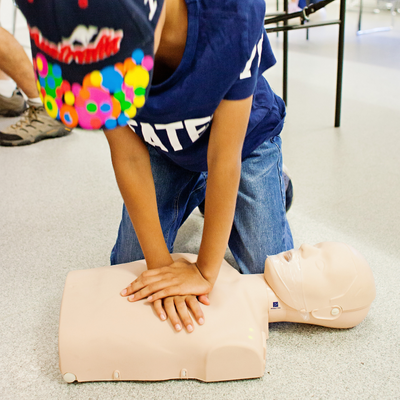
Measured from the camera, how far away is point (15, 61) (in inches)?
66.7

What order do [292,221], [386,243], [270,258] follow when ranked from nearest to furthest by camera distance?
[270,258], [386,243], [292,221]

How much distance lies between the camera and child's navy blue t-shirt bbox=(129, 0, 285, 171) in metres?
0.58

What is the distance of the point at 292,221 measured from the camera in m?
1.16

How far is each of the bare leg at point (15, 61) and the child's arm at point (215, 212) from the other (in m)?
1.28

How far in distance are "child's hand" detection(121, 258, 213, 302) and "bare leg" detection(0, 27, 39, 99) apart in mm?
1268

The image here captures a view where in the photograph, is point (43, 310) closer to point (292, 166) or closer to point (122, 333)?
point (122, 333)

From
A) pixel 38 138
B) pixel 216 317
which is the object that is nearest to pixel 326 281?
pixel 216 317

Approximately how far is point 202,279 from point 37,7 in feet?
1.61

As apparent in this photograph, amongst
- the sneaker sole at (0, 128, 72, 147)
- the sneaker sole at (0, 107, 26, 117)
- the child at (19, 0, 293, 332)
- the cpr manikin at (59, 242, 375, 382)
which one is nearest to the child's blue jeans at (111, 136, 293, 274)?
the child at (19, 0, 293, 332)

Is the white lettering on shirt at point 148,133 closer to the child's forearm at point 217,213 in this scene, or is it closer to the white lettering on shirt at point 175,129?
the white lettering on shirt at point 175,129

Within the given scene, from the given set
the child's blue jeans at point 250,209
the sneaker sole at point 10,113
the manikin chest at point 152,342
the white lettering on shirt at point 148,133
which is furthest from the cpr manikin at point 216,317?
the sneaker sole at point 10,113

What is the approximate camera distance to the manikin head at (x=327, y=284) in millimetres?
745

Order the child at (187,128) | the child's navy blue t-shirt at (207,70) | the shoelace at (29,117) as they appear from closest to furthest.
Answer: the child at (187,128) → the child's navy blue t-shirt at (207,70) → the shoelace at (29,117)

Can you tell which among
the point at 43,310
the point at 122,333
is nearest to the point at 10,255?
the point at 43,310
